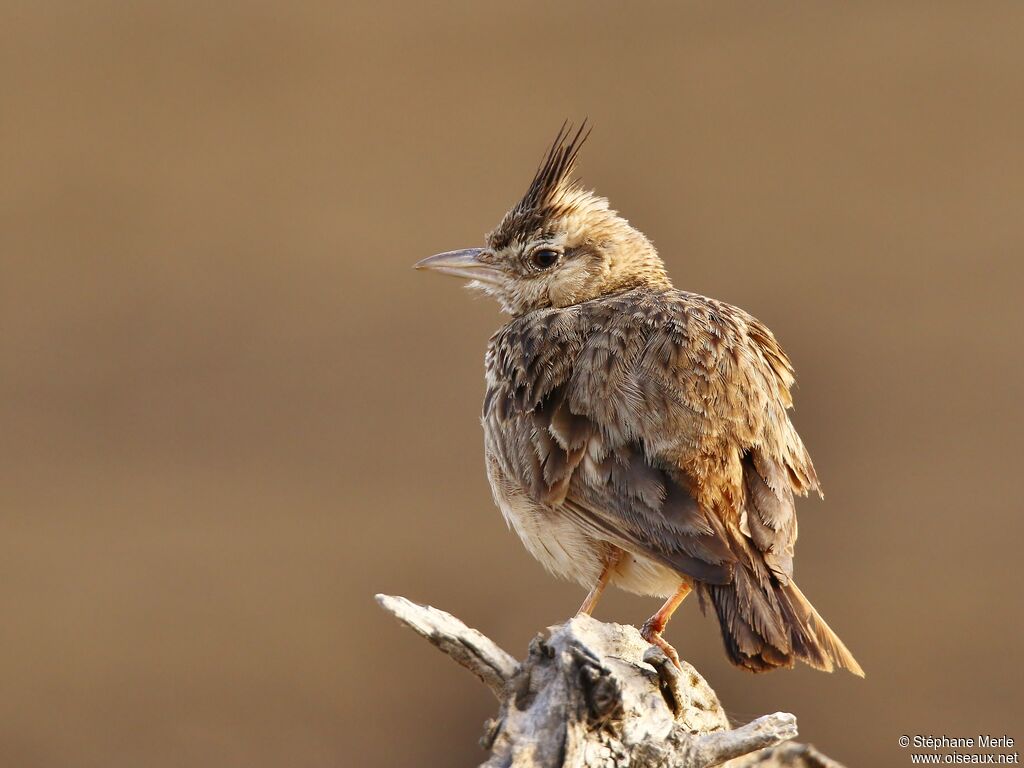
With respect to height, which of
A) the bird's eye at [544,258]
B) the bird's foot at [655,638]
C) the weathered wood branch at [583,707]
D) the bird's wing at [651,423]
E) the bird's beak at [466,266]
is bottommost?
the weathered wood branch at [583,707]

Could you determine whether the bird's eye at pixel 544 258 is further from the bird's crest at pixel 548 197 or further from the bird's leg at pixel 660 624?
the bird's leg at pixel 660 624

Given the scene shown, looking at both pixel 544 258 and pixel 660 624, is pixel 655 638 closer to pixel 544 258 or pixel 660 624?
pixel 660 624

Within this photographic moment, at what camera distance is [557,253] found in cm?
559

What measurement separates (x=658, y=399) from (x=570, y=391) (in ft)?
1.15

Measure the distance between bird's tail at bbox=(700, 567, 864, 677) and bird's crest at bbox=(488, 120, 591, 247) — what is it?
2.05 m

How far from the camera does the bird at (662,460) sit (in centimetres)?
409

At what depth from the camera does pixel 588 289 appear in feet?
18.2

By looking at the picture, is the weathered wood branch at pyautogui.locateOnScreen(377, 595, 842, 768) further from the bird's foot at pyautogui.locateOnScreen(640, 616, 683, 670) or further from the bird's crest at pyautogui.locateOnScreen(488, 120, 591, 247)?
the bird's crest at pyautogui.locateOnScreen(488, 120, 591, 247)

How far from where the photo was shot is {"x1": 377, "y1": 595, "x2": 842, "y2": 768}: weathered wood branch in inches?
136

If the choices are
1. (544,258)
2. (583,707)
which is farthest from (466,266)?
(583,707)

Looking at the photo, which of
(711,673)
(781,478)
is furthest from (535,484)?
(711,673)

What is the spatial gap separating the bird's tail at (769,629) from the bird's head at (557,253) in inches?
70.3

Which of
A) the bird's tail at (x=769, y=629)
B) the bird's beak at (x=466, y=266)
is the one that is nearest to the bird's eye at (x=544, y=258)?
the bird's beak at (x=466, y=266)

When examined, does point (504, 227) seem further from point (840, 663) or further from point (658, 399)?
point (840, 663)
